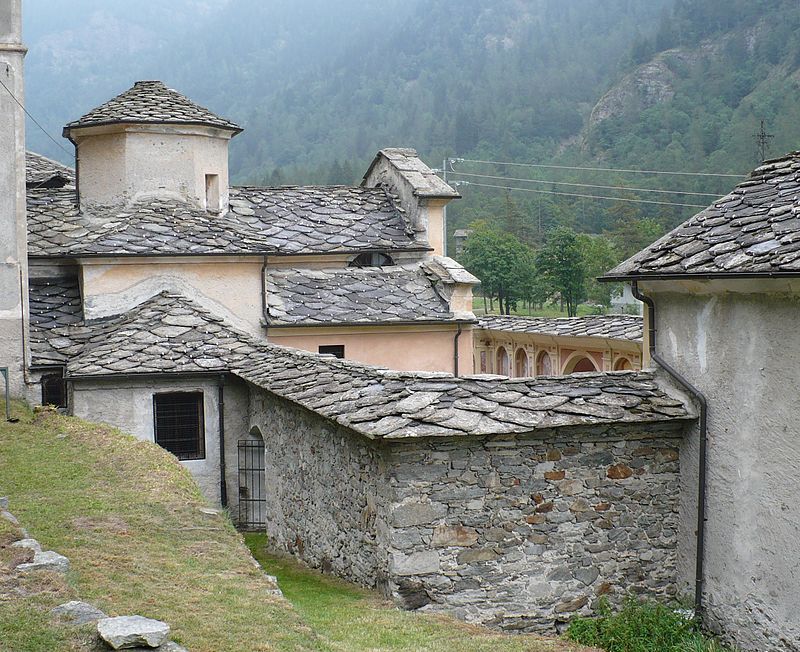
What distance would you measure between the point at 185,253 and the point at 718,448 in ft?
32.1

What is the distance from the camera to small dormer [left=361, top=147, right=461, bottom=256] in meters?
18.9

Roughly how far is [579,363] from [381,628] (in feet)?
53.5

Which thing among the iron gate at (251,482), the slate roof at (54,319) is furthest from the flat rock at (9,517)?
the slate roof at (54,319)

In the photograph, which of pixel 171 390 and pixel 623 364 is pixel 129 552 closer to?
pixel 171 390

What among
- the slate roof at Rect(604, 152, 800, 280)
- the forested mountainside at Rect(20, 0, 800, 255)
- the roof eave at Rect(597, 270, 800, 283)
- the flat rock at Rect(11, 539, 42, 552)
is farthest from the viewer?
the forested mountainside at Rect(20, 0, 800, 255)

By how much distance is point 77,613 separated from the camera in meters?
5.61

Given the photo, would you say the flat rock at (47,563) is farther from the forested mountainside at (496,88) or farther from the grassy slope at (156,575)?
the forested mountainside at (496,88)

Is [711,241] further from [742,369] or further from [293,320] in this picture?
[293,320]

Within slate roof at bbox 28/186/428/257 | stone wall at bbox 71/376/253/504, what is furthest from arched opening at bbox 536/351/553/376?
stone wall at bbox 71/376/253/504

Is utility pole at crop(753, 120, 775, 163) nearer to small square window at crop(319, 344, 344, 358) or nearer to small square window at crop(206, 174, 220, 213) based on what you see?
small square window at crop(319, 344, 344, 358)

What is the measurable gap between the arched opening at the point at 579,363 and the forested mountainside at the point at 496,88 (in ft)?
78.6

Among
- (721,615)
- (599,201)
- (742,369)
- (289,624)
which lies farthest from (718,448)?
(599,201)

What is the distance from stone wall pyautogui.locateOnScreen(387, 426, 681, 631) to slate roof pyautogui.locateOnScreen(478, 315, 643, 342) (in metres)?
8.98

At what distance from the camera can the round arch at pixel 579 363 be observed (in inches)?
861
